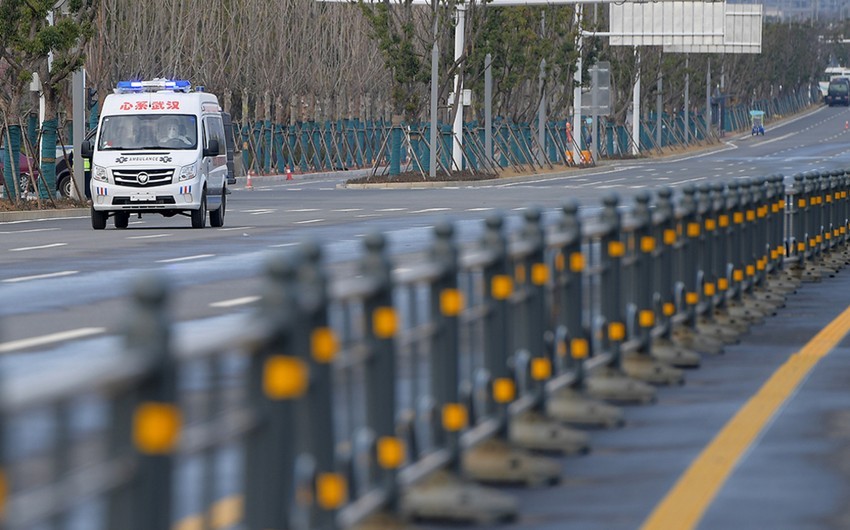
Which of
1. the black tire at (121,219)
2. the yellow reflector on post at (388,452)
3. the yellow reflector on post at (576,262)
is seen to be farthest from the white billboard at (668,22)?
the yellow reflector on post at (388,452)

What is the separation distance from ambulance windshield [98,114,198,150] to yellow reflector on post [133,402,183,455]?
32375 mm

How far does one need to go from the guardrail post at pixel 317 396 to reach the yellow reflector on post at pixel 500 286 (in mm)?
2702

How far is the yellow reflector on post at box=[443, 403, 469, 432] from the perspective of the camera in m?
8.76

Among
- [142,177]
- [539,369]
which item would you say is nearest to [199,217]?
[142,177]

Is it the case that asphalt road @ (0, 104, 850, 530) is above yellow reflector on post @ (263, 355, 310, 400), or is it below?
below

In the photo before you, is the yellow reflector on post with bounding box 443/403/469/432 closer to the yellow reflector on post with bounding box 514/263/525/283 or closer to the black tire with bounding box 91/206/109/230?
the yellow reflector on post with bounding box 514/263/525/283

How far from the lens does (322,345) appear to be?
671 cm

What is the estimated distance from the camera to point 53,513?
4449mm

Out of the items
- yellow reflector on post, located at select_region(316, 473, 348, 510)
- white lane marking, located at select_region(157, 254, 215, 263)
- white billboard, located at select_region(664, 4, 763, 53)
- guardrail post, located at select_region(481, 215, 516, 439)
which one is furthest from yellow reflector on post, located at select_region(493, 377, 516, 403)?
white billboard, located at select_region(664, 4, 763, 53)

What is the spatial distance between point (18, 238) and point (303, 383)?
26.6m

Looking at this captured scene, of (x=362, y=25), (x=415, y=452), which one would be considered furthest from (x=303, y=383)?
(x=362, y=25)

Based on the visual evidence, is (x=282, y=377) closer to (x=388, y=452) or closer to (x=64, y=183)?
(x=388, y=452)

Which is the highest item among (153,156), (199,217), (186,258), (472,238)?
(153,156)

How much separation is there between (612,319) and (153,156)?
24868 mm
